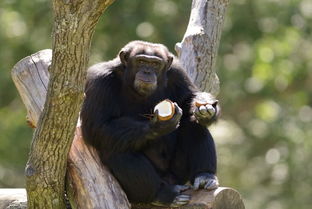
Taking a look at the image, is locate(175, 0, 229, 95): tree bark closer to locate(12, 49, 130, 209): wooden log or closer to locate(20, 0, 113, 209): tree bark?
locate(12, 49, 130, 209): wooden log

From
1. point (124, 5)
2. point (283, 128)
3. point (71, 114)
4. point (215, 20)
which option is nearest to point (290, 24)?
point (283, 128)

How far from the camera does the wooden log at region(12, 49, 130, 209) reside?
8.59 metres

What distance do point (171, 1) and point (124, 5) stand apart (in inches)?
59.8

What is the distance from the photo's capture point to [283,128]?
21.4 m

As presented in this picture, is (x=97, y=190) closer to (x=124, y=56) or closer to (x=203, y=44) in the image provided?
(x=124, y=56)

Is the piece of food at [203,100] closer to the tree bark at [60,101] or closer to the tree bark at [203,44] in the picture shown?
the tree bark at [203,44]

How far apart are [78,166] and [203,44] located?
10.2 feet

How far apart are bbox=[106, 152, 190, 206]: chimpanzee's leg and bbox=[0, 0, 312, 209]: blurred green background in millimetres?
11939

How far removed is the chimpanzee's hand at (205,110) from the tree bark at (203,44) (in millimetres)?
1391

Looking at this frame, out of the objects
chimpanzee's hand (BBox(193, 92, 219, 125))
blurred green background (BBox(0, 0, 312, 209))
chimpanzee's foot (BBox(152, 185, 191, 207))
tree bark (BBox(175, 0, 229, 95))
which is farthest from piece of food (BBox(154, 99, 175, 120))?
blurred green background (BBox(0, 0, 312, 209))

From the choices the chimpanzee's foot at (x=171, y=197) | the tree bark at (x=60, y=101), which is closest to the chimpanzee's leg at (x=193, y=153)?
the chimpanzee's foot at (x=171, y=197)

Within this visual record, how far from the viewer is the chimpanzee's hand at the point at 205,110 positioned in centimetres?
938

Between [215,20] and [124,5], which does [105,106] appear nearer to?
[215,20]

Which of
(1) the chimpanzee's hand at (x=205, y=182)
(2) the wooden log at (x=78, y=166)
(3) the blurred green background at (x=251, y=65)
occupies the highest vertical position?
(2) the wooden log at (x=78, y=166)
